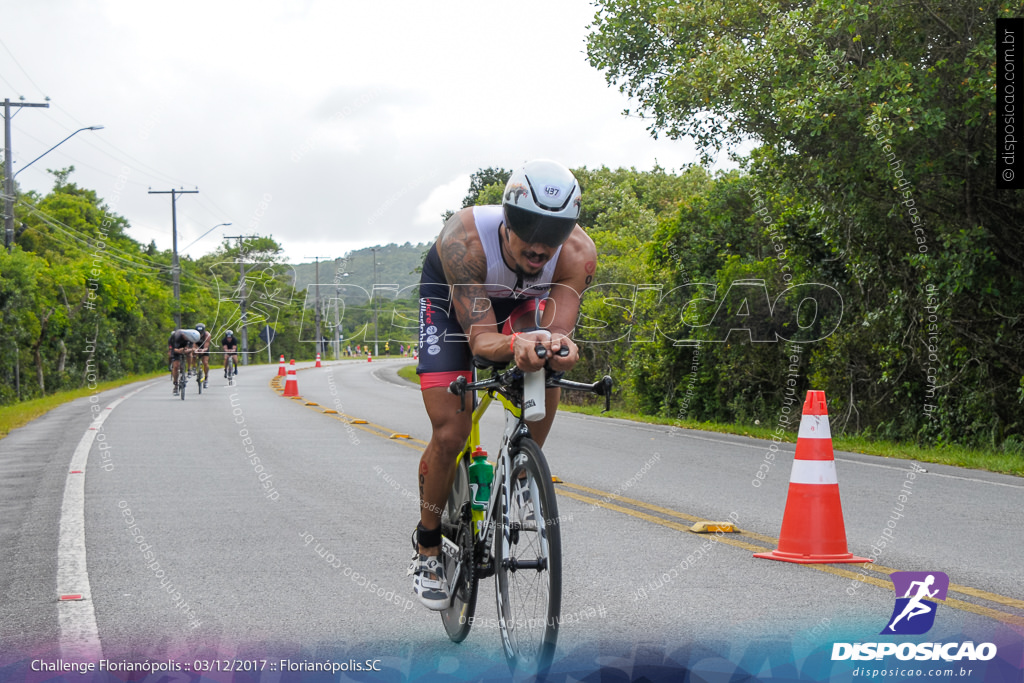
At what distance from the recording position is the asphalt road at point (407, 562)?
460cm

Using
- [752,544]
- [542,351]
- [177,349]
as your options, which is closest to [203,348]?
[177,349]

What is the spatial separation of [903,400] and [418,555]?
12.1 m

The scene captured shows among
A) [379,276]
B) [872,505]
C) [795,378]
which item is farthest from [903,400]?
[379,276]

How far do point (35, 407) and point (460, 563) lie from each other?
2077 centimetres

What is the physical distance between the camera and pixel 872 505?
869 cm

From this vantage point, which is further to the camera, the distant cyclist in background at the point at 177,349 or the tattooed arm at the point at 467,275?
the distant cyclist in background at the point at 177,349

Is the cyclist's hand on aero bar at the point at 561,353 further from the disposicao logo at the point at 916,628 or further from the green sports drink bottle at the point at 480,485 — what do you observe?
the disposicao logo at the point at 916,628

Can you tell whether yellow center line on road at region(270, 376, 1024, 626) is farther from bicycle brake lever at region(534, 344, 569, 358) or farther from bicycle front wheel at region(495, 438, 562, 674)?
bicycle brake lever at region(534, 344, 569, 358)

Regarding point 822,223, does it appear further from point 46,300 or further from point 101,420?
point 46,300

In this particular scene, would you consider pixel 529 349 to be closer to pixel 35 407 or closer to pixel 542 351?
pixel 542 351

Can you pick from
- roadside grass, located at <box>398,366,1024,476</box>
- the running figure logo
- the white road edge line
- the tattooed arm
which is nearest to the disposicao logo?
the running figure logo

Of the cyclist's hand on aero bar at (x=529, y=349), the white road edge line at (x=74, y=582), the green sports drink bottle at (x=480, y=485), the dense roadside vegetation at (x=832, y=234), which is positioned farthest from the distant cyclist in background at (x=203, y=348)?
the cyclist's hand on aero bar at (x=529, y=349)

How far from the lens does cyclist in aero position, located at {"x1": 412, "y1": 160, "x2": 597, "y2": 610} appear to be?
13.5 feet

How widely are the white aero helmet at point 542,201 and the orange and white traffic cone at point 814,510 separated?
2.80 meters
